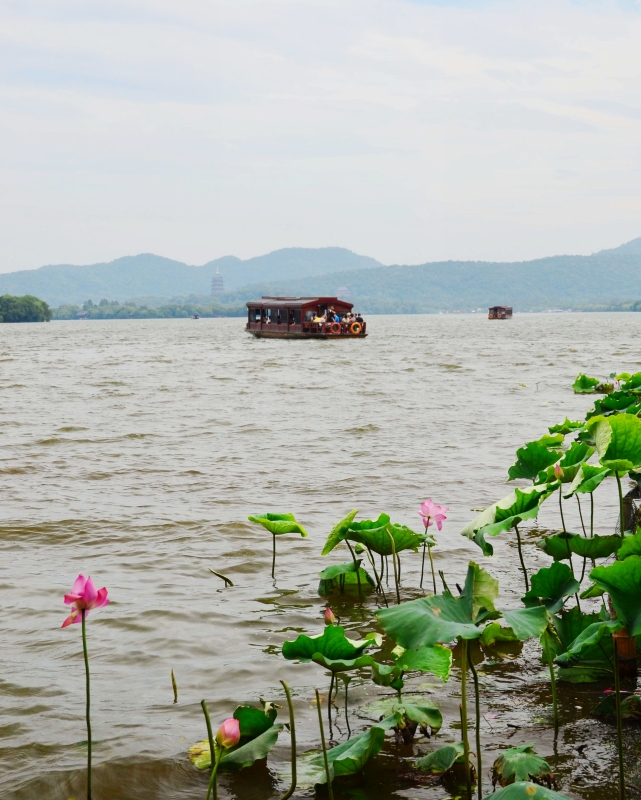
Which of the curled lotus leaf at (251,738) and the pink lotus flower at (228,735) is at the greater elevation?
the pink lotus flower at (228,735)

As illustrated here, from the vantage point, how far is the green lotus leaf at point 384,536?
3.86 meters

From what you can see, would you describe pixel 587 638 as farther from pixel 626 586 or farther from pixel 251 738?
pixel 251 738

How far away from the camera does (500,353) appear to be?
33.6m

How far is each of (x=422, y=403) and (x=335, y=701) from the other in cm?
1224

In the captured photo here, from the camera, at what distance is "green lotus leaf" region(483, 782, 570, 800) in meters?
2.03

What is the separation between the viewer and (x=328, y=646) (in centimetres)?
240

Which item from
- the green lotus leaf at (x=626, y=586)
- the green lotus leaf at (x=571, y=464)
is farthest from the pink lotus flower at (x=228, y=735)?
the green lotus leaf at (x=571, y=464)

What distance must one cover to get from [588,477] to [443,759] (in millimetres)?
1276

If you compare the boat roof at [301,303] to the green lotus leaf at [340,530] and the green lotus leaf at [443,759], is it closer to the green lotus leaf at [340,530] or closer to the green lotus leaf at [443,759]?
the green lotus leaf at [340,530]

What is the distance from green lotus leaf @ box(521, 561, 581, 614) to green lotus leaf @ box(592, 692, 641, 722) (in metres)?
0.35

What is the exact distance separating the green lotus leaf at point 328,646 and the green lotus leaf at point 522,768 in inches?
22.1

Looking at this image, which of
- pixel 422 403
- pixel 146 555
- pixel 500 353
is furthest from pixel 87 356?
pixel 146 555

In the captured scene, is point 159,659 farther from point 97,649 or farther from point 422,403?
point 422,403

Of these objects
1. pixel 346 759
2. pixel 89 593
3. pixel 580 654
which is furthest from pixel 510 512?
pixel 89 593
